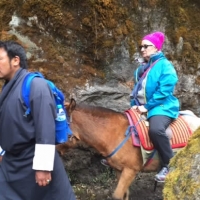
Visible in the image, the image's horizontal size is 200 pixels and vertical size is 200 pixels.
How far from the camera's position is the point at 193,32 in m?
8.06

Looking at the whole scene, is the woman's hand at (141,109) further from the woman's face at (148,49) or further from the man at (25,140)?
the man at (25,140)

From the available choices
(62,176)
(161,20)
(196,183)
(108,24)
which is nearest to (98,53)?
(108,24)

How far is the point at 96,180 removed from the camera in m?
7.34

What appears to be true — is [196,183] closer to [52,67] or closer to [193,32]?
[52,67]

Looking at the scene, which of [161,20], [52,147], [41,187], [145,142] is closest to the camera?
[52,147]

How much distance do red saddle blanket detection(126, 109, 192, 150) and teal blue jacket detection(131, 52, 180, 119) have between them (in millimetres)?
159

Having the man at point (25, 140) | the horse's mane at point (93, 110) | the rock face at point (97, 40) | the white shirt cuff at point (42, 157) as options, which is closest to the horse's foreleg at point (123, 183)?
the horse's mane at point (93, 110)

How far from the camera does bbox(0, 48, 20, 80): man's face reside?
361cm

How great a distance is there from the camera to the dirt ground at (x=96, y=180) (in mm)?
7008

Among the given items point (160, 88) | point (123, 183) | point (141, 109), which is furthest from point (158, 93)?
point (123, 183)

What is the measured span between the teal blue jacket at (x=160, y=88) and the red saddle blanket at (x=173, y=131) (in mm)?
159

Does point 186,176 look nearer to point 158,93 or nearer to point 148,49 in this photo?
point 158,93

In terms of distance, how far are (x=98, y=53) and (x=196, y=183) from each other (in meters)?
5.00

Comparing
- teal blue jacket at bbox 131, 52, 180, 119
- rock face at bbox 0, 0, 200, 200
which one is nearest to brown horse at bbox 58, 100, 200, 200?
teal blue jacket at bbox 131, 52, 180, 119
